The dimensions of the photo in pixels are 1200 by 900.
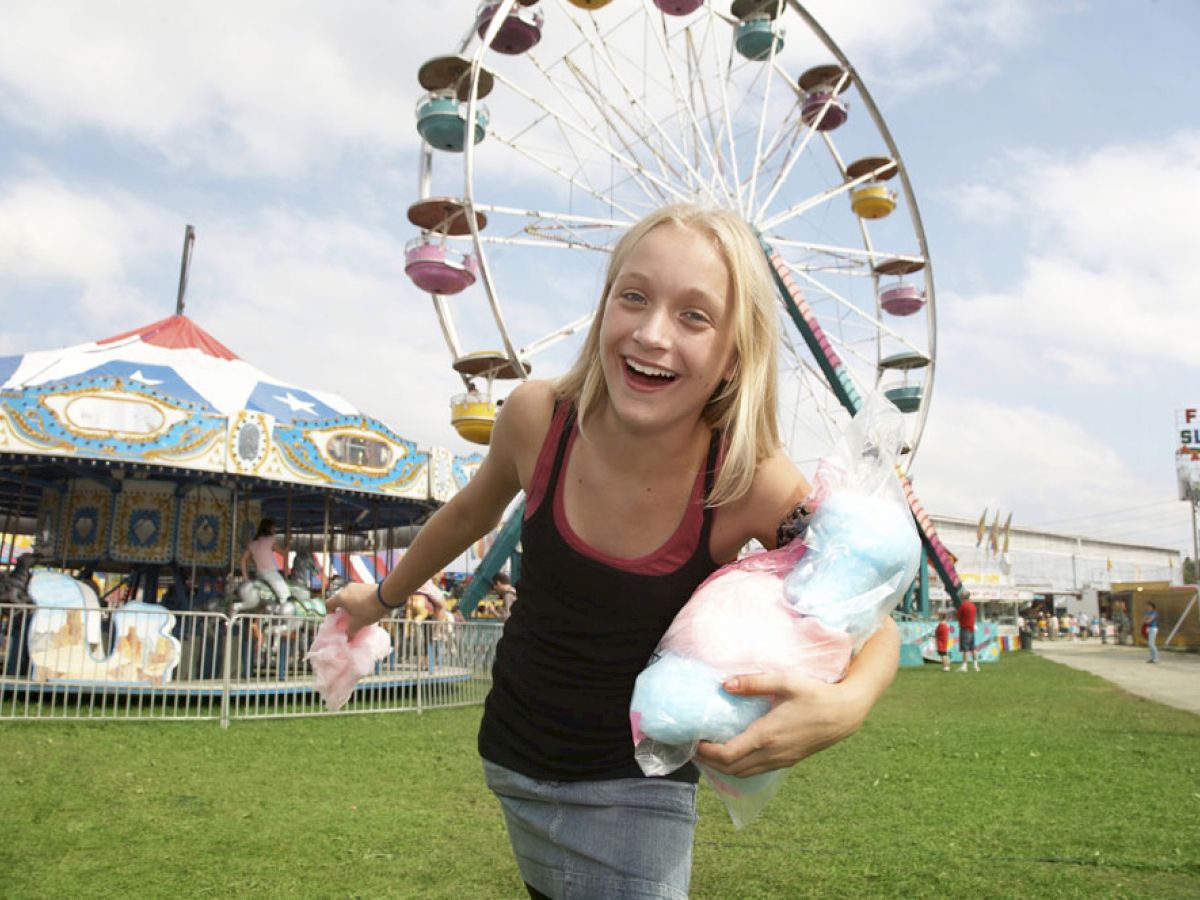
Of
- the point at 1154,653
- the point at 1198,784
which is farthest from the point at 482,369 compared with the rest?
the point at 1154,653

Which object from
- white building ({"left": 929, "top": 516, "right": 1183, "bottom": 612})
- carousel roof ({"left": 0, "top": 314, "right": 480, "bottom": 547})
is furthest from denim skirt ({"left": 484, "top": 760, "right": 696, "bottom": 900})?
white building ({"left": 929, "top": 516, "right": 1183, "bottom": 612})

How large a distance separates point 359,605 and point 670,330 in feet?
3.48

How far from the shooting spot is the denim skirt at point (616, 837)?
1484mm

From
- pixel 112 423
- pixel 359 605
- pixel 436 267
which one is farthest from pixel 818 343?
pixel 359 605

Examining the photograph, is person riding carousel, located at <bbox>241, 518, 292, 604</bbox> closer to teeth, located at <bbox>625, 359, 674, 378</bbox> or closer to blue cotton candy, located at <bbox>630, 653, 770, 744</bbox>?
teeth, located at <bbox>625, 359, 674, 378</bbox>

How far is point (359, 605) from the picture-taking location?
7.01ft

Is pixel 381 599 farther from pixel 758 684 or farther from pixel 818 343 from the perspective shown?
pixel 818 343

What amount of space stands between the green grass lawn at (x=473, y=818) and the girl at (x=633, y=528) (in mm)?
2177

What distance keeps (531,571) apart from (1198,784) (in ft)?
18.1

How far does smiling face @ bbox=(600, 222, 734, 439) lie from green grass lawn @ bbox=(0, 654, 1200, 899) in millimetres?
2567

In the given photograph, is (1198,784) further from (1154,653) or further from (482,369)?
(1154,653)

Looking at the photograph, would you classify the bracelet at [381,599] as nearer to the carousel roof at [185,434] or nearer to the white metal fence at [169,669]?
the white metal fence at [169,669]

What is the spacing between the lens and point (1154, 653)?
1873 centimetres

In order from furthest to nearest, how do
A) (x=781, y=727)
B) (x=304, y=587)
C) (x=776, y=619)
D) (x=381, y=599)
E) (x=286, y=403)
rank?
(x=286, y=403) → (x=304, y=587) → (x=381, y=599) → (x=776, y=619) → (x=781, y=727)
